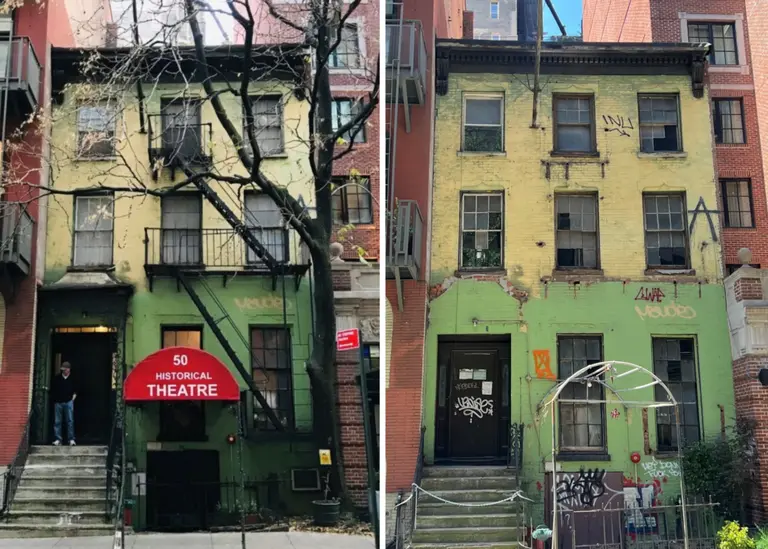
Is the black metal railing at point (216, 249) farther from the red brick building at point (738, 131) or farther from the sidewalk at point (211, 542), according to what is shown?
the red brick building at point (738, 131)

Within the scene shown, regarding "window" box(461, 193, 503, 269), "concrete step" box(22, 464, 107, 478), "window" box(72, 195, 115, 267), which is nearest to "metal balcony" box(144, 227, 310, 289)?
"window" box(72, 195, 115, 267)

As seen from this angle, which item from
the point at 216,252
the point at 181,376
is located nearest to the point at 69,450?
the point at 181,376

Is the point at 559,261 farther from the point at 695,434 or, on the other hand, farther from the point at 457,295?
the point at 695,434

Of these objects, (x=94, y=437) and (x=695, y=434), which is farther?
(x=695, y=434)

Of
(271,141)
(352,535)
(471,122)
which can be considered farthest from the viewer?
(471,122)

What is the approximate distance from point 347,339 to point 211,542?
226 centimetres

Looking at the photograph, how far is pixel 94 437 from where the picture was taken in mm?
7582

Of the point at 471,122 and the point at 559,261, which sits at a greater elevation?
the point at 471,122

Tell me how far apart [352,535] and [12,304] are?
3828 mm

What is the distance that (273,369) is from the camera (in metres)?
7.93

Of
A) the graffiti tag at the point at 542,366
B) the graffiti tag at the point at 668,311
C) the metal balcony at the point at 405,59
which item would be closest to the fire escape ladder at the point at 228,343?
the metal balcony at the point at 405,59

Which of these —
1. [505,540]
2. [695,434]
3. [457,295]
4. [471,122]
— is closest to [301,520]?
[505,540]

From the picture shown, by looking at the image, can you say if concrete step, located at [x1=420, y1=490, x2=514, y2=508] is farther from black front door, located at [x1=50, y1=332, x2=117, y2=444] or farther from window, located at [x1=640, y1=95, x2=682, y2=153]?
window, located at [x1=640, y1=95, x2=682, y2=153]

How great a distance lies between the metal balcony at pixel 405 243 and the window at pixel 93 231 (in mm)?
2727
